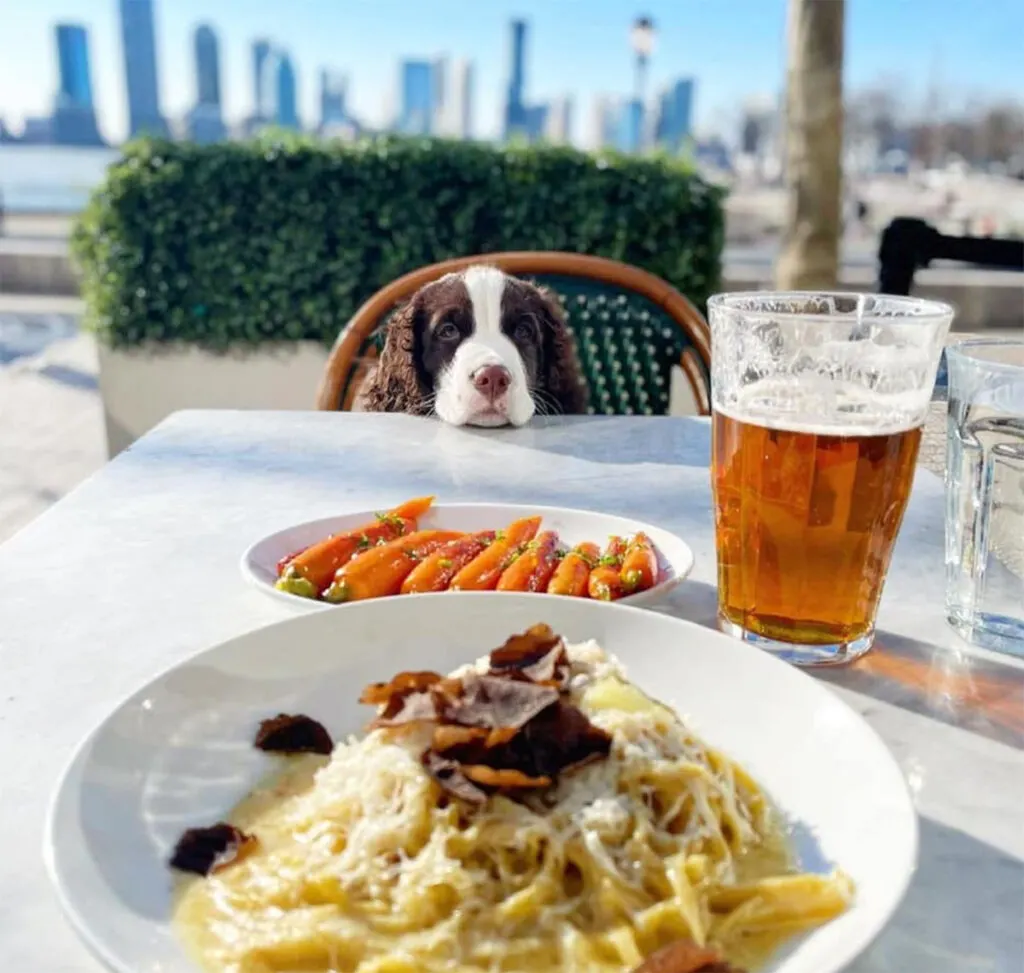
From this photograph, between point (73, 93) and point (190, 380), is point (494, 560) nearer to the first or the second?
point (190, 380)

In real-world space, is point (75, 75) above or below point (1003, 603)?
above

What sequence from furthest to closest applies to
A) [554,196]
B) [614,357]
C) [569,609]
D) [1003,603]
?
[554,196] < [614,357] < [1003,603] < [569,609]

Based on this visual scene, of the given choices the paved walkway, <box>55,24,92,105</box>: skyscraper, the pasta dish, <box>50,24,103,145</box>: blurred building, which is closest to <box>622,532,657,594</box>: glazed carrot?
the pasta dish

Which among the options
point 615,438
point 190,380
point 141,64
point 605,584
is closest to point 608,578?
point 605,584

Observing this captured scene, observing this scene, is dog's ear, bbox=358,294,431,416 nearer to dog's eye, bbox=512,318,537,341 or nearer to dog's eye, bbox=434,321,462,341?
dog's eye, bbox=434,321,462,341

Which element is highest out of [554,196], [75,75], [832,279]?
[75,75]

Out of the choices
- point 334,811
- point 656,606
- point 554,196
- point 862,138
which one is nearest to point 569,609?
point 656,606

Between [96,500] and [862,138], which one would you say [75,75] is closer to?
[862,138]
